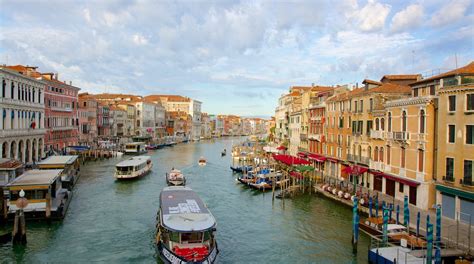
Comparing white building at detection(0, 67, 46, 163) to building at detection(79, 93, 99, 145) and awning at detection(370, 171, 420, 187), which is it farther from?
awning at detection(370, 171, 420, 187)

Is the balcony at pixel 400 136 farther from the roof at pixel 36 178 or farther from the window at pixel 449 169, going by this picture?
the roof at pixel 36 178

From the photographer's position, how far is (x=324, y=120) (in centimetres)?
2986

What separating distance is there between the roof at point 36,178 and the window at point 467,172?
1589 cm

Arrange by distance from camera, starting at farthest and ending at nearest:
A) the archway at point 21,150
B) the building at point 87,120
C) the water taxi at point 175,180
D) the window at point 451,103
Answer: the building at point 87,120
the archway at point 21,150
the water taxi at point 175,180
the window at point 451,103

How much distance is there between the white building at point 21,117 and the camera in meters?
25.6

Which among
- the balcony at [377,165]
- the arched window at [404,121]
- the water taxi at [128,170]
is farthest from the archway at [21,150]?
the arched window at [404,121]

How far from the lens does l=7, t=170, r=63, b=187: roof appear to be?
1702cm

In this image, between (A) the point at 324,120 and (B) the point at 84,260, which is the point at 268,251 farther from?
(A) the point at 324,120

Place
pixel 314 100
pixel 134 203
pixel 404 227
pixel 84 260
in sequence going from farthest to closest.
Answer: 1. pixel 314 100
2. pixel 134 203
3. pixel 404 227
4. pixel 84 260

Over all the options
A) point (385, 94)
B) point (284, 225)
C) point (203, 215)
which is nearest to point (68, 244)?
point (203, 215)

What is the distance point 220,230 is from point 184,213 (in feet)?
12.2

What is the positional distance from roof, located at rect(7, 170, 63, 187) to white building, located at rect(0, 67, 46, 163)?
690 centimetres

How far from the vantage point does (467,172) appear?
49.1ft

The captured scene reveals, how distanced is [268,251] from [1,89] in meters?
19.5
